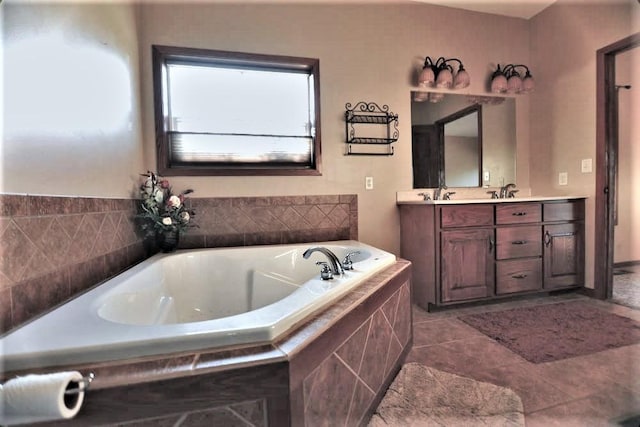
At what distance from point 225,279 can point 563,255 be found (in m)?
2.70

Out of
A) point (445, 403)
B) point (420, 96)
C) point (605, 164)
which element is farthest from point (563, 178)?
point (445, 403)

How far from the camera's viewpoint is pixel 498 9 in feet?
9.02

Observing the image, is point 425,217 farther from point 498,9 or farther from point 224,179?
point 498,9

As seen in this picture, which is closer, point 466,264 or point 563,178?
point 466,264

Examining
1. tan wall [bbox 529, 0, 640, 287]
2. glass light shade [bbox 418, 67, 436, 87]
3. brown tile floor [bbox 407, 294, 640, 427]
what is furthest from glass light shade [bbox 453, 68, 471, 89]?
brown tile floor [bbox 407, 294, 640, 427]

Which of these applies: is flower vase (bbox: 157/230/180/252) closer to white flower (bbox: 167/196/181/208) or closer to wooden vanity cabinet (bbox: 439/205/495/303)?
white flower (bbox: 167/196/181/208)

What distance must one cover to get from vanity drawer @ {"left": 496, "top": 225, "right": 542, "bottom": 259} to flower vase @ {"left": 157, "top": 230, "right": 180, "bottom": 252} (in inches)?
92.7

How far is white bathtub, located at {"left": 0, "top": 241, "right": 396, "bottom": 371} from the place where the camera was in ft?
2.18

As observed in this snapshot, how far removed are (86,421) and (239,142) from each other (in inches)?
79.8

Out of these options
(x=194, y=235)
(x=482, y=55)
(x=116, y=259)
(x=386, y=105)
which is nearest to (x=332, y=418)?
(x=116, y=259)

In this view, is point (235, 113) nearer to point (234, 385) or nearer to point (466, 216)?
point (466, 216)

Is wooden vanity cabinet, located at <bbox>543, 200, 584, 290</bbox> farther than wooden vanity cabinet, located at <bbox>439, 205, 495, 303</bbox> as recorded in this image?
Yes

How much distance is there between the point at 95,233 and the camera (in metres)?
1.33

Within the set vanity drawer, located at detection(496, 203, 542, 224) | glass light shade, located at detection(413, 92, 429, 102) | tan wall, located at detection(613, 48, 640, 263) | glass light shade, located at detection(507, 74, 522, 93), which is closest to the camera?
vanity drawer, located at detection(496, 203, 542, 224)
